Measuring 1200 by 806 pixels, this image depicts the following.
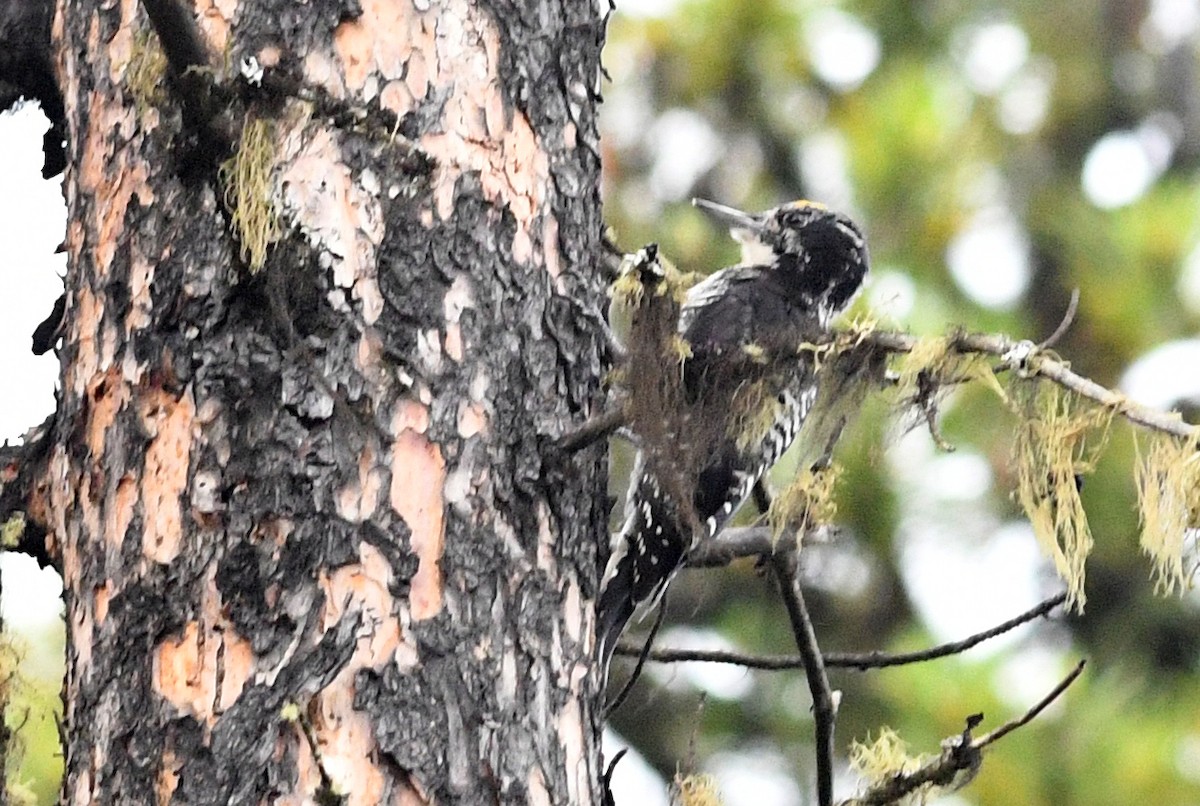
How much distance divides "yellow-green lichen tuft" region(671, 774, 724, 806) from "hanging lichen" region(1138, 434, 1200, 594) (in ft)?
2.53

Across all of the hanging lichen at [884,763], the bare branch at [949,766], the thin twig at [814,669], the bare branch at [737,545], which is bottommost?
the bare branch at [949,766]

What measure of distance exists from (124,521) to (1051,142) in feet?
16.3

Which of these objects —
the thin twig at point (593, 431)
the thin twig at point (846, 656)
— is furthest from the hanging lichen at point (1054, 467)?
the thin twig at point (593, 431)

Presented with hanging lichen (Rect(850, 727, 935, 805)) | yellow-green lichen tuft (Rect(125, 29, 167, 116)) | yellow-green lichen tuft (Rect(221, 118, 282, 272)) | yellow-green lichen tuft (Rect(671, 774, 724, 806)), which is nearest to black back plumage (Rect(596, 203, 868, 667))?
yellow-green lichen tuft (Rect(671, 774, 724, 806))

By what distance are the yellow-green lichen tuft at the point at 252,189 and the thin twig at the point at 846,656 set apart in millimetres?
1031

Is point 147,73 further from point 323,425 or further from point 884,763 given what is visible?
point 884,763

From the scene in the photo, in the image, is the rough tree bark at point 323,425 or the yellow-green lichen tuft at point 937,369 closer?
the rough tree bark at point 323,425

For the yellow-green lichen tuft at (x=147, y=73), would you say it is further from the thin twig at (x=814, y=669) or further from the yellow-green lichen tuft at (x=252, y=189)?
the thin twig at (x=814, y=669)

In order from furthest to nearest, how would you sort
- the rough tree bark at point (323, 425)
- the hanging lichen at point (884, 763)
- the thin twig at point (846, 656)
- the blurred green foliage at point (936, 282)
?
the blurred green foliage at point (936, 282)
the thin twig at point (846, 656)
the hanging lichen at point (884, 763)
the rough tree bark at point (323, 425)

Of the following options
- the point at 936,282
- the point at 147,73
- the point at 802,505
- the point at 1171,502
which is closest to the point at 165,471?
the point at 147,73

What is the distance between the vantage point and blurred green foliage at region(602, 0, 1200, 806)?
404 centimetres

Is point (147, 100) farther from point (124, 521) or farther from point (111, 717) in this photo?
point (111, 717)

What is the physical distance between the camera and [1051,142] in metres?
6.18

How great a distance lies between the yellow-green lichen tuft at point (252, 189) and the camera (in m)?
1.91
